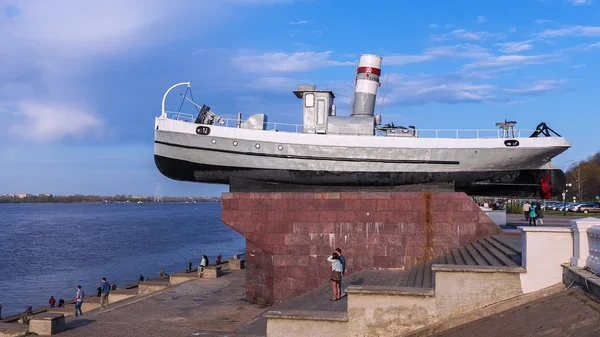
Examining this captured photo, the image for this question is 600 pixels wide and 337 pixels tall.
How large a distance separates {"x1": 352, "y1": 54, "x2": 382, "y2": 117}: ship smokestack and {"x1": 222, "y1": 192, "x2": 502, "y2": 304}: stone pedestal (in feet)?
12.9

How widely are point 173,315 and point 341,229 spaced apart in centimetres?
523

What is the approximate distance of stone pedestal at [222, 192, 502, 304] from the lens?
14.8 meters

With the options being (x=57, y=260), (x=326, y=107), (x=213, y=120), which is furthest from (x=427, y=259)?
Answer: (x=57, y=260)

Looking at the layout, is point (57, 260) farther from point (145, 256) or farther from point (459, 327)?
point (459, 327)

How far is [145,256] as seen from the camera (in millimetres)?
54125

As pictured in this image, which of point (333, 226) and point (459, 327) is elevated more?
point (333, 226)

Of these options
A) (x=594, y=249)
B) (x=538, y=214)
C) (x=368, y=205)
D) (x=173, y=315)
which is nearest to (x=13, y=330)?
(x=173, y=315)

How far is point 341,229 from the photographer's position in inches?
604

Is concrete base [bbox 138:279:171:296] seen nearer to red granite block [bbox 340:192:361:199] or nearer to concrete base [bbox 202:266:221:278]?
concrete base [bbox 202:266:221:278]

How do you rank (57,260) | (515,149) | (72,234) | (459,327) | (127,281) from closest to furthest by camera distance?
1. (459,327)
2. (515,149)
3. (127,281)
4. (57,260)
5. (72,234)

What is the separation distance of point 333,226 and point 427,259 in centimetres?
253

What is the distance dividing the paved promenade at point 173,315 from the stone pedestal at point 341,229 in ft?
4.21

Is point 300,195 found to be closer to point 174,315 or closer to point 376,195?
point 376,195

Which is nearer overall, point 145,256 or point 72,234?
point 145,256
